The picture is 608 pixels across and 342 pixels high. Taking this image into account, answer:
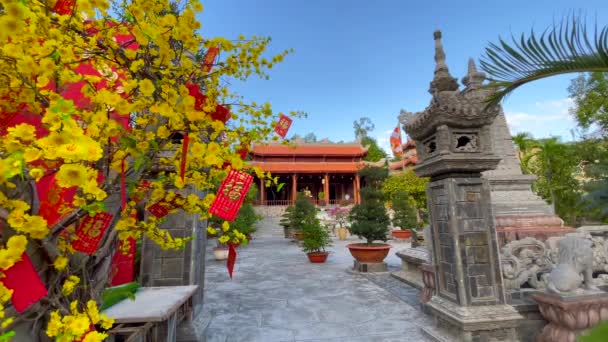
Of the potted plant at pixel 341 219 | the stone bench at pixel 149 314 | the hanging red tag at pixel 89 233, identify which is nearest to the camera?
the hanging red tag at pixel 89 233

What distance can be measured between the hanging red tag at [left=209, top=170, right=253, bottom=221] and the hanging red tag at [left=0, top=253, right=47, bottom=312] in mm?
1654

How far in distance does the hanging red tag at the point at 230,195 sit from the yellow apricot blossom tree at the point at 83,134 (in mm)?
949

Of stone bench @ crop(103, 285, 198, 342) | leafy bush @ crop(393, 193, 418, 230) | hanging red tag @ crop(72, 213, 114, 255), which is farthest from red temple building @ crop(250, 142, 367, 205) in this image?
hanging red tag @ crop(72, 213, 114, 255)

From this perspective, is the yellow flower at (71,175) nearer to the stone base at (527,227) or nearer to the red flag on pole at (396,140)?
the stone base at (527,227)

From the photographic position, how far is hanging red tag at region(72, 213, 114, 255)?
1447 mm

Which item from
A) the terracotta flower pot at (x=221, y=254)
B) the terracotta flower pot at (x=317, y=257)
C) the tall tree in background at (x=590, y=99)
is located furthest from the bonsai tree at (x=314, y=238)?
the tall tree in background at (x=590, y=99)

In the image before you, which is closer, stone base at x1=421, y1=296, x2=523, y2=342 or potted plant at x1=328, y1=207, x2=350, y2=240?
stone base at x1=421, y1=296, x2=523, y2=342

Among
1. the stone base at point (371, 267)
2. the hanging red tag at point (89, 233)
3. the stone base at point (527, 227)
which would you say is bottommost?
the stone base at point (371, 267)

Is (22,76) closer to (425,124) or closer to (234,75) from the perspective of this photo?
(234,75)

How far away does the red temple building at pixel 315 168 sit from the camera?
25.8 metres

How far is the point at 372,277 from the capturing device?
6367 millimetres

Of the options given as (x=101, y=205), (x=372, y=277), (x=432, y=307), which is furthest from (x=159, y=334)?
(x=372, y=277)

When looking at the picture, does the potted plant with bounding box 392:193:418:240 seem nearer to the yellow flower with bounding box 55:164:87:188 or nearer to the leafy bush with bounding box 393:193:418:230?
the leafy bush with bounding box 393:193:418:230

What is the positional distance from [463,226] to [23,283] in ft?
11.9
